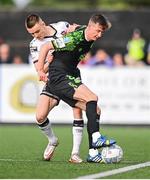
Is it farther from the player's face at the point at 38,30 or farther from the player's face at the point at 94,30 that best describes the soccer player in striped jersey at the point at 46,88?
the player's face at the point at 94,30

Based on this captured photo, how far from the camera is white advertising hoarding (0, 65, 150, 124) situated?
21.8m

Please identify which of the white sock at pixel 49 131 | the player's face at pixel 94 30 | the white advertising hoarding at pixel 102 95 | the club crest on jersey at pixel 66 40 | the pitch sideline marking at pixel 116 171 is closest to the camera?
the pitch sideline marking at pixel 116 171

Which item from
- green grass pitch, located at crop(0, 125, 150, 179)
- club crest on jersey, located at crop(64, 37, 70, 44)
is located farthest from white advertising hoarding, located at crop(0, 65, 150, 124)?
club crest on jersey, located at crop(64, 37, 70, 44)

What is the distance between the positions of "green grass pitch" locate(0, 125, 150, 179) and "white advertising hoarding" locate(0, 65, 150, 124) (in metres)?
0.30

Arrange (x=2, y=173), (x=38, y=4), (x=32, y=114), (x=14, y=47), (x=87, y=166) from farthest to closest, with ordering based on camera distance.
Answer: (x=38, y=4) < (x=14, y=47) < (x=32, y=114) < (x=87, y=166) < (x=2, y=173)

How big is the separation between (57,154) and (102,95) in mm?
8620

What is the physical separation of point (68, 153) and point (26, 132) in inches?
257

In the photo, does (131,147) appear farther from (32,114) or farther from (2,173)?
(32,114)

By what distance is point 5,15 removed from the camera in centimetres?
2825

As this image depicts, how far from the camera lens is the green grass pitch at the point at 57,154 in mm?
10016

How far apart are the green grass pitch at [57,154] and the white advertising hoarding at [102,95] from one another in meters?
0.30

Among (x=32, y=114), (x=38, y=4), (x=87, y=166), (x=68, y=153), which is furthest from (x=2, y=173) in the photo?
(x=38, y=4)

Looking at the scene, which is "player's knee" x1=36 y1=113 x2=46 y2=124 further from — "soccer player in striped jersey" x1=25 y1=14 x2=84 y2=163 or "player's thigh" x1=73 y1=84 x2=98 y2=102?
"player's thigh" x1=73 y1=84 x2=98 y2=102

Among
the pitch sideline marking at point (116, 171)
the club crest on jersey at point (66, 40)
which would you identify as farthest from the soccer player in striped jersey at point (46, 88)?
the pitch sideline marking at point (116, 171)
